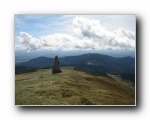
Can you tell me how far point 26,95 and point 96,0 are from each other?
6.77 ft

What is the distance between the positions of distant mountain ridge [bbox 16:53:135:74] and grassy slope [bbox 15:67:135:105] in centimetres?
11

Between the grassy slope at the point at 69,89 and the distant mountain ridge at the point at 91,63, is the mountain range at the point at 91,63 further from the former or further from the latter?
the grassy slope at the point at 69,89

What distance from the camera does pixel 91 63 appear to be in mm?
6434

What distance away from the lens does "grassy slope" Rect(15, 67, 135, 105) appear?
6312 mm

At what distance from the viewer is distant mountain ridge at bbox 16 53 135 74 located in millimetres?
6387

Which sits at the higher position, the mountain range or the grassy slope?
the mountain range

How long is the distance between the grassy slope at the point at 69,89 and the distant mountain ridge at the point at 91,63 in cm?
11

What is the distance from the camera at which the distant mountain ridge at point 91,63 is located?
639 centimetres

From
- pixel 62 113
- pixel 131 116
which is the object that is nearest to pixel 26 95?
pixel 62 113

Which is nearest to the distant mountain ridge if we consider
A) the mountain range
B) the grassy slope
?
the mountain range

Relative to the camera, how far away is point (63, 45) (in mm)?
6434

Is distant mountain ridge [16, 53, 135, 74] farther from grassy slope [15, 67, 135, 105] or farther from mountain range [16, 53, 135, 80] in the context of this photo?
grassy slope [15, 67, 135, 105]

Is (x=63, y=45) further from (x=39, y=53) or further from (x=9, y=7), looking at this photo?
(x=9, y=7)

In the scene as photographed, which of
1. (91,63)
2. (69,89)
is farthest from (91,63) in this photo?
(69,89)
